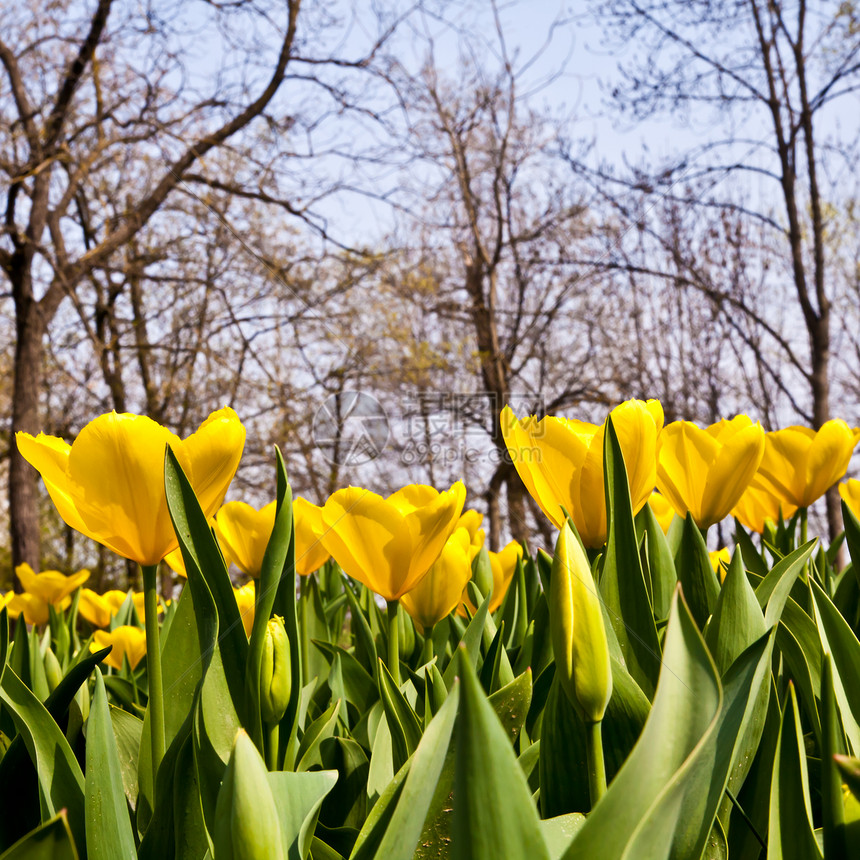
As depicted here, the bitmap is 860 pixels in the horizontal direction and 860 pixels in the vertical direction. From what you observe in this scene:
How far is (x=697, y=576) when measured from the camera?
0.71 metres

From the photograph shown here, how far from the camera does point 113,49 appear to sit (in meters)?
6.99

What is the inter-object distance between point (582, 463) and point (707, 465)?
0.71 ft

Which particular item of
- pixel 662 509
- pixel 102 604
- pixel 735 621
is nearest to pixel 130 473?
pixel 735 621

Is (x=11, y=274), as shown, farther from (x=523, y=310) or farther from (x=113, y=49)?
(x=523, y=310)

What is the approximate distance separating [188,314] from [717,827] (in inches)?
351

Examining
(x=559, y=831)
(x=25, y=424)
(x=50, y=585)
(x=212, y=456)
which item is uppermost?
(x=25, y=424)

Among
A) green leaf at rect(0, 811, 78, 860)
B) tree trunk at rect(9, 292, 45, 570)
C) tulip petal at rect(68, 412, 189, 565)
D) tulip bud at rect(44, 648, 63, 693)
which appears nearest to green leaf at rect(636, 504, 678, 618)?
tulip petal at rect(68, 412, 189, 565)

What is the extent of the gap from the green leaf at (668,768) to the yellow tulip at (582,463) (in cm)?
30

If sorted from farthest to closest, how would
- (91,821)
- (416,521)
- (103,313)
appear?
(103,313)
(416,521)
(91,821)

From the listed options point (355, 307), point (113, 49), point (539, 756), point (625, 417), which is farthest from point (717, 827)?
point (113, 49)

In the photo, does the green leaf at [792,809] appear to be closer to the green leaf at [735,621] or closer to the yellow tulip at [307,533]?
the green leaf at [735,621]

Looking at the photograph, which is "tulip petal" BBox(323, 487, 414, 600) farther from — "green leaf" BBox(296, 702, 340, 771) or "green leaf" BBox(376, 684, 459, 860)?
"green leaf" BBox(376, 684, 459, 860)

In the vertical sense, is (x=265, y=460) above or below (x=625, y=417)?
above

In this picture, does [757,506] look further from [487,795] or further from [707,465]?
[487,795]
